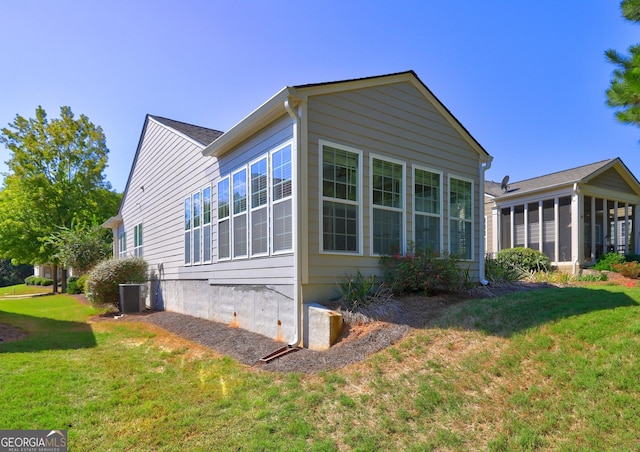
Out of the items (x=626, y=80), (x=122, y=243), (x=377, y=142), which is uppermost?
(x=626, y=80)

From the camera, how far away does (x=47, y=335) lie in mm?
8820

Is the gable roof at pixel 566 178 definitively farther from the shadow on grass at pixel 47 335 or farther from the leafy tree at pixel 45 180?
the leafy tree at pixel 45 180

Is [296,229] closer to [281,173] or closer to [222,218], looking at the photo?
[281,173]

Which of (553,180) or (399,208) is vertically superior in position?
(553,180)

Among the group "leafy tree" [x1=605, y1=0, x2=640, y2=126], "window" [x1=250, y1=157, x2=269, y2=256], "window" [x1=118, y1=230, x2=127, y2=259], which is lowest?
"window" [x1=118, y1=230, x2=127, y2=259]

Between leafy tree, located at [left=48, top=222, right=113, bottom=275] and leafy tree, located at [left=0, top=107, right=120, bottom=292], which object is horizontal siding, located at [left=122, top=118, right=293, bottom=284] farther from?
leafy tree, located at [left=0, top=107, right=120, bottom=292]

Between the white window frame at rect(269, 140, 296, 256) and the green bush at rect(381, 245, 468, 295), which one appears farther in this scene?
the green bush at rect(381, 245, 468, 295)

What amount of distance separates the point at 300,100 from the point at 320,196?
162cm

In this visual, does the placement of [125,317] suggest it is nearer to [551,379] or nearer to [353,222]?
[353,222]

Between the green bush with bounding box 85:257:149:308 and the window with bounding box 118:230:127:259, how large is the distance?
568 cm

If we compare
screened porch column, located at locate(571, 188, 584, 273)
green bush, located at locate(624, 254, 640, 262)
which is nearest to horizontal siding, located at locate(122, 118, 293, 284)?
screened porch column, located at locate(571, 188, 584, 273)

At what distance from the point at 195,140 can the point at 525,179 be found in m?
15.5

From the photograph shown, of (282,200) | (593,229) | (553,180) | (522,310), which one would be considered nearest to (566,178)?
(553,180)

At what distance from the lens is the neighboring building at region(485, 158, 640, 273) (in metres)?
14.2
